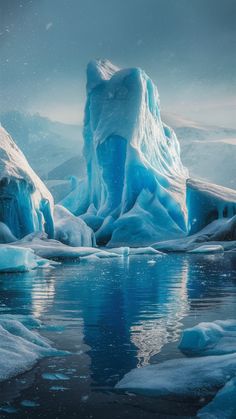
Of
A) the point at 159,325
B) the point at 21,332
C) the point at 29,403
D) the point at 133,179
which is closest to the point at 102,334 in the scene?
the point at 159,325

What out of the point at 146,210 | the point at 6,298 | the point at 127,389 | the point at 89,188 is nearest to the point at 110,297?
the point at 6,298

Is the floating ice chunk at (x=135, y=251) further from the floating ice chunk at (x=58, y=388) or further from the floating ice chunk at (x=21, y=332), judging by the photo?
the floating ice chunk at (x=58, y=388)

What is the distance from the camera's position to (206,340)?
562 cm

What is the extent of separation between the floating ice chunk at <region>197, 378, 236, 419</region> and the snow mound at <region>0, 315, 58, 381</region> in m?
1.87

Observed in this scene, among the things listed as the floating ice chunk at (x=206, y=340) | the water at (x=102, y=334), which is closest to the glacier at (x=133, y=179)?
the water at (x=102, y=334)

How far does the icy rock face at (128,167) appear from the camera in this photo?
42.7 m

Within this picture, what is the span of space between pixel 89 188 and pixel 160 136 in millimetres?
9901

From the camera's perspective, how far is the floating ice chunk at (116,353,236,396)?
4.05 m

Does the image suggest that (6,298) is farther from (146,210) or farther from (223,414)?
(146,210)

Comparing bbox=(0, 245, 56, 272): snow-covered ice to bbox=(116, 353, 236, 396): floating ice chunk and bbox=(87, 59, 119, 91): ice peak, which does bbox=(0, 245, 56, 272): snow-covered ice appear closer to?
bbox=(116, 353, 236, 396): floating ice chunk

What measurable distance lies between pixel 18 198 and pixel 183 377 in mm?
25364

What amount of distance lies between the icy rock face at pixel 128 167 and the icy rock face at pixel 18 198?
12.0m

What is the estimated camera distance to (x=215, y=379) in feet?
13.5

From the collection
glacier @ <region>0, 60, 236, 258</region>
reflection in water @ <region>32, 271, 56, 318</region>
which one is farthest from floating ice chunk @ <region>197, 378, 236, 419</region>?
glacier @ <region>0, 60, 236, 258</region>
